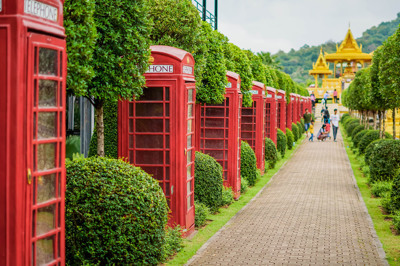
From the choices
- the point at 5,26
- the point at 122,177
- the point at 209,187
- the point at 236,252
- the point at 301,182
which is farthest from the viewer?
the point at 301,182

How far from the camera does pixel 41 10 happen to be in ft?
16.7

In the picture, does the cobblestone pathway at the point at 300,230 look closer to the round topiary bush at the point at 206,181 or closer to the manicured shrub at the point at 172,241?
the manicured shrub at the point at 172,241

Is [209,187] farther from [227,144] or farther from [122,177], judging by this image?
[122,177]

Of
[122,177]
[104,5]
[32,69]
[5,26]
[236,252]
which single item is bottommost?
[236,252]

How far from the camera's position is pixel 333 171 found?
21.8 m

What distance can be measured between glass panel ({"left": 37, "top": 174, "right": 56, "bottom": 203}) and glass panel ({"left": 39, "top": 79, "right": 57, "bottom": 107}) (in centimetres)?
66

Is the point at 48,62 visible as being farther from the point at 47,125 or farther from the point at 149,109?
the point at 149,109

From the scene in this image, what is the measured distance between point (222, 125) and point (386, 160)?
184 inches

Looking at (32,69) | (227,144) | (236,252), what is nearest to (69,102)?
(227,144)

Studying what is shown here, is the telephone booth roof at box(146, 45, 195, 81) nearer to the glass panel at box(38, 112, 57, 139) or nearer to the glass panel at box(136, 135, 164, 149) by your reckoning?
the glass panel at box(136, 135, 164, 149)

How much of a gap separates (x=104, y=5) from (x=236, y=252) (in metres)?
4.24

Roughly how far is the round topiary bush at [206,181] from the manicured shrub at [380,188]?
16.2 feet

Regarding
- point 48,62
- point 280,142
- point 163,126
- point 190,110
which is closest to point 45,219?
point 48,62

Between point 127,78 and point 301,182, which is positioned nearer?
point 127,78
